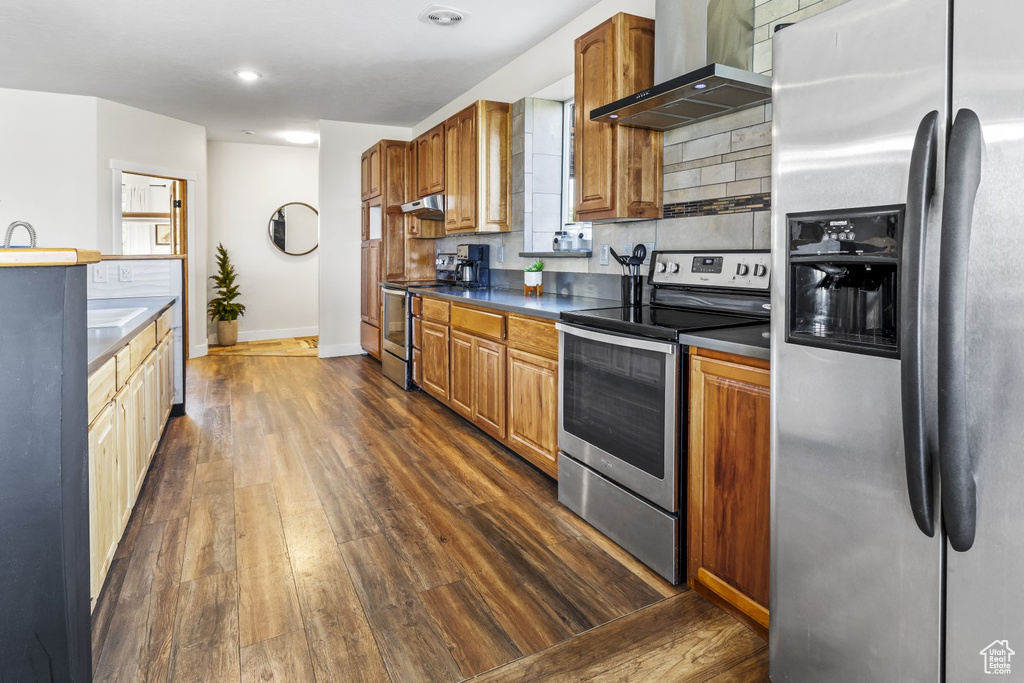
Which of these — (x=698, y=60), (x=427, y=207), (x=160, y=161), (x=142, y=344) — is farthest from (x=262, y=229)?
(x=698, y=60)

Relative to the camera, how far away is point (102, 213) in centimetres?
570

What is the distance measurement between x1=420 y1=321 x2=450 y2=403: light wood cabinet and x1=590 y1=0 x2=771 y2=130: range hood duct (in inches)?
79.7

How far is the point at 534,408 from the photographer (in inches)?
115

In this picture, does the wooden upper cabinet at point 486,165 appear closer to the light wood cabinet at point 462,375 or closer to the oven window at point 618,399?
the light wood cabinet at point 462,375

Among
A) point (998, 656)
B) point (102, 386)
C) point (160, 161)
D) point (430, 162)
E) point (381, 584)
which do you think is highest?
point (160, 161)

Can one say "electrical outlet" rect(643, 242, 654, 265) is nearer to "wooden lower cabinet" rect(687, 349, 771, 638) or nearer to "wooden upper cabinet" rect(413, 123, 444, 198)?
"wooden lower cabinet" rect(687, 349, 771, 638)

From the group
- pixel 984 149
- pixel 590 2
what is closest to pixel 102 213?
pixel 590 2

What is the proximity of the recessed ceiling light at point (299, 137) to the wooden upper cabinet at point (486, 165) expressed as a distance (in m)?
3.38

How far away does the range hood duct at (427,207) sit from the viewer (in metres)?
4.96

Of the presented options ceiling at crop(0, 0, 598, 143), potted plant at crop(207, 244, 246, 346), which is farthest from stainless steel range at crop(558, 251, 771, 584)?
potted plant at crop(207, 244, 246, 346)

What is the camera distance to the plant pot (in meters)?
7.35

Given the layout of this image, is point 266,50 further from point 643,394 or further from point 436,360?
point 643,394

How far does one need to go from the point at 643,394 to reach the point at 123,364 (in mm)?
1877

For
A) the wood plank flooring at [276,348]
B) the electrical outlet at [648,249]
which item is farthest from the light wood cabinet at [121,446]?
the wood plank flooring at [276,348]
